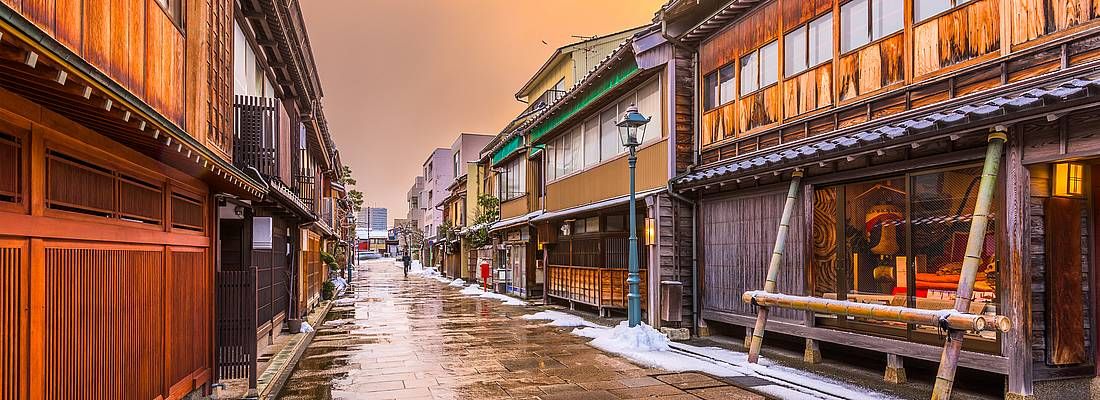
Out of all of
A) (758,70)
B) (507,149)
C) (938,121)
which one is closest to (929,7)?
(938,121)

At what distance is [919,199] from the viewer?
32.1ft

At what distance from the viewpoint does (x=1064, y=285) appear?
8.26 metres

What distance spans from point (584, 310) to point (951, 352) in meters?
15.8

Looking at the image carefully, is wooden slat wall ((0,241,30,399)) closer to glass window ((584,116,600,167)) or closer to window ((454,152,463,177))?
glass window ((584,116,600,167))

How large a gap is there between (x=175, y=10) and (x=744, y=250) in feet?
34.4

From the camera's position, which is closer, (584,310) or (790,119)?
(790,119)

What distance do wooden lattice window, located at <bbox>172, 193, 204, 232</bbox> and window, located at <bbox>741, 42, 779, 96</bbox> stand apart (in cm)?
1011

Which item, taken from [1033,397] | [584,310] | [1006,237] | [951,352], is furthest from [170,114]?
[584,310]

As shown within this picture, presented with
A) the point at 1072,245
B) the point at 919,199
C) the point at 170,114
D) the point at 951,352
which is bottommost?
the point at 951,352

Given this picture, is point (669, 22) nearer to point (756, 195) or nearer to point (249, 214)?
point (756, 195)

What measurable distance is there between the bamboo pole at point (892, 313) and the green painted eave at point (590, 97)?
24.4 feet

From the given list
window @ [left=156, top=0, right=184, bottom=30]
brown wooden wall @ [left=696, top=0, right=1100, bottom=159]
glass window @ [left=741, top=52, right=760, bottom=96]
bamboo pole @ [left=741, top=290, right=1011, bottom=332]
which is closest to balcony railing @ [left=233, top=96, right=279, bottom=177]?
window @ [left=156, top=0, right=184, bottom=30]

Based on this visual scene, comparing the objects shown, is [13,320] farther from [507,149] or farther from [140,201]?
[507,149]

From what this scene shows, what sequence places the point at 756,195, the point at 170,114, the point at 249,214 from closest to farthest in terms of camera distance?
1. the point at 170,114
2. the point at 249,214
3. the point at 756,195
